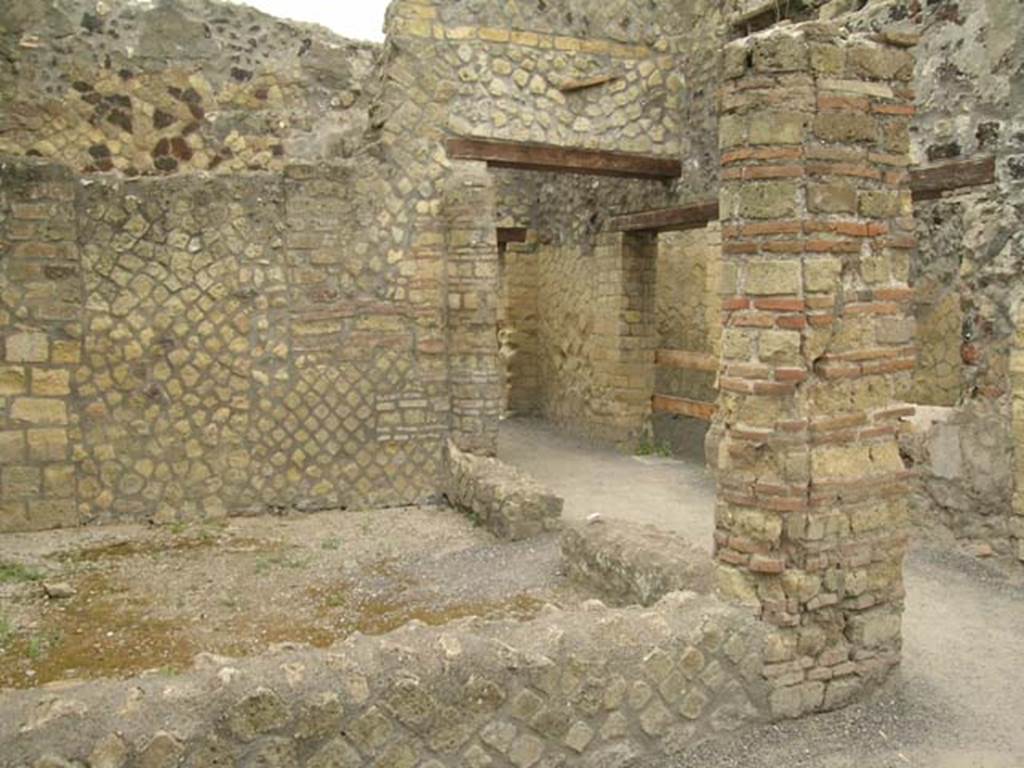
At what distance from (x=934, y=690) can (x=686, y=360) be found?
6.28m

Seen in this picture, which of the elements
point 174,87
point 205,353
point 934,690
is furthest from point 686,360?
point 934,690

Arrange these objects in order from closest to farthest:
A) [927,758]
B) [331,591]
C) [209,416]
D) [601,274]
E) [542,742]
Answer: [542,742] → [927,758] → [331,591] → [209,416] → [601,274]

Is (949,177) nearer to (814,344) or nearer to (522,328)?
(814,344)

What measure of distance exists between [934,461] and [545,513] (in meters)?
2.73

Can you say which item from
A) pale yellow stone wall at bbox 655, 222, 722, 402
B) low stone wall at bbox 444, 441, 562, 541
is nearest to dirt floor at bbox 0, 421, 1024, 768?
low stone wall at bbox 444, 441, 562, 541

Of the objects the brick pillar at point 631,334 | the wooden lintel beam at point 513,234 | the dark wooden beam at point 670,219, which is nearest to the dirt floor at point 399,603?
the brick pillar at point 631,334

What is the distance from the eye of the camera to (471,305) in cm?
793

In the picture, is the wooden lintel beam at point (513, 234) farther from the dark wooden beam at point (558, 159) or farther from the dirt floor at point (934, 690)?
the dirt floor at point (934, 690)

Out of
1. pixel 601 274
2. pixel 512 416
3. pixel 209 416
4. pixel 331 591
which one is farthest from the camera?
pixel 512 416

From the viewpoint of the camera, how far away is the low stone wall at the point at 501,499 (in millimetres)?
6859

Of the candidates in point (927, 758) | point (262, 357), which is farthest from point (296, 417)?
point (927, 758)

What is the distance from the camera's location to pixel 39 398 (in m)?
6.89

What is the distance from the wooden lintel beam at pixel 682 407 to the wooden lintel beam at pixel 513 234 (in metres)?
3.63

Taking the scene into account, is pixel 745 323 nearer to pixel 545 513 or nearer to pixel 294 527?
pixel 545 513
